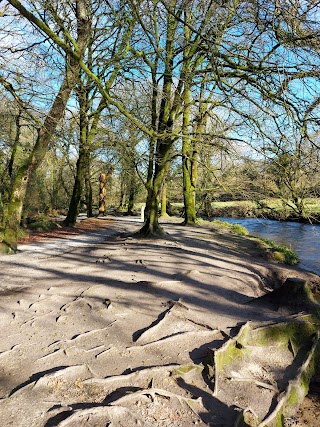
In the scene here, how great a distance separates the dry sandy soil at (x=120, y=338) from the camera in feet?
10.8

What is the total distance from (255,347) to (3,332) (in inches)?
133

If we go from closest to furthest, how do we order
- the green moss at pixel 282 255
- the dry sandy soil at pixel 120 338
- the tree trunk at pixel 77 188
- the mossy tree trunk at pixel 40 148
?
the dry sandy soil at pixel 120 338, the mossy tree trunk at pixel 40 148, the green moss at pixel 282 255, the tree trunk at pixel 77 188

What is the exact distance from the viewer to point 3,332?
15.3 ft

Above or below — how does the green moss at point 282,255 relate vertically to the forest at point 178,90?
below

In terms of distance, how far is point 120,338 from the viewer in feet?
15.3

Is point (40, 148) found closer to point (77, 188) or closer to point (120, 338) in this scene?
point (120, 338)

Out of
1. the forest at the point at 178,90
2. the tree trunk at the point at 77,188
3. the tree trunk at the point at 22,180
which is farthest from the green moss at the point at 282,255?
the tree trunk at the point at 77,188

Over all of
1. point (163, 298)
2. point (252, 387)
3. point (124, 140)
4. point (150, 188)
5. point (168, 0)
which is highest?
point (168, 0)

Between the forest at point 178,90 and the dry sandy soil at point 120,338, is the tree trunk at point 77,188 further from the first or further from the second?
the dry sandy soil at point 120,338

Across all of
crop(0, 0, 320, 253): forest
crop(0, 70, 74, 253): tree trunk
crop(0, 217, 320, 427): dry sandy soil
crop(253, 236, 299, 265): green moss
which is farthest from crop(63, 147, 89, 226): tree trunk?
crop(253, 236, 299, 265): green moss

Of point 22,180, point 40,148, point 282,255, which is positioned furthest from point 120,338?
point 282,255

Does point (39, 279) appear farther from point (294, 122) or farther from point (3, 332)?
point (294, 122)

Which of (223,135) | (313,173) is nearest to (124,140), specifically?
(223,135)

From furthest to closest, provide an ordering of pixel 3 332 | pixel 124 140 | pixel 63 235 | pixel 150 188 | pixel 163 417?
pixel 63 235
pixel 150 188
pixel 124 140
pixel 3 332
pixel 163 417
